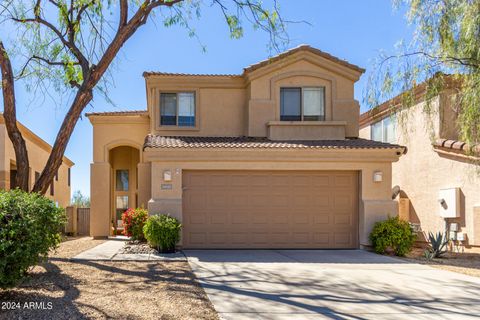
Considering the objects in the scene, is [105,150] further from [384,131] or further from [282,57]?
[384,131]

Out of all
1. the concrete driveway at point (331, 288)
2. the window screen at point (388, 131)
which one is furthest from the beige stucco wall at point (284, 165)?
the window screen at point (388, 131)

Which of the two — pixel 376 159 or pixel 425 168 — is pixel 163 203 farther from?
pixel 425 168

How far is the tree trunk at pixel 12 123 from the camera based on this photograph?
11.2m

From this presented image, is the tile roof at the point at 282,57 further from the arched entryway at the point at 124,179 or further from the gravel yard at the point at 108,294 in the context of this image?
the gravel yard at the point at 108,294

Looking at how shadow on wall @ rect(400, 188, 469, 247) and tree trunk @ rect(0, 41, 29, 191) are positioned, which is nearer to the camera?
tree trunk @ rect(0, 41, 29, 191)

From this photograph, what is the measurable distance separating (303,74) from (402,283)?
9.08 meters

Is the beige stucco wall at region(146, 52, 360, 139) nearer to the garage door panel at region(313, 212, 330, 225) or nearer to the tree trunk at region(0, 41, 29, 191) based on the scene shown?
the garage door panel at region(313, 212, 330, 225)

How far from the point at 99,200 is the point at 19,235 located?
12.5 meters

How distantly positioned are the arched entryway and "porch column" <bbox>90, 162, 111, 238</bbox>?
3.15 metres

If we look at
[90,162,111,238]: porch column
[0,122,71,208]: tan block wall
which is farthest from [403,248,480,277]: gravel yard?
[0,122,71,208]: tan block wall

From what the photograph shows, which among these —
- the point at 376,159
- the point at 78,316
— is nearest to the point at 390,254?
the point at 376,159

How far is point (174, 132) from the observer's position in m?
17.4

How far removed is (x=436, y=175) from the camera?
58.7ft

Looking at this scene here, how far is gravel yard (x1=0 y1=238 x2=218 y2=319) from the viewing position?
23.0ft
